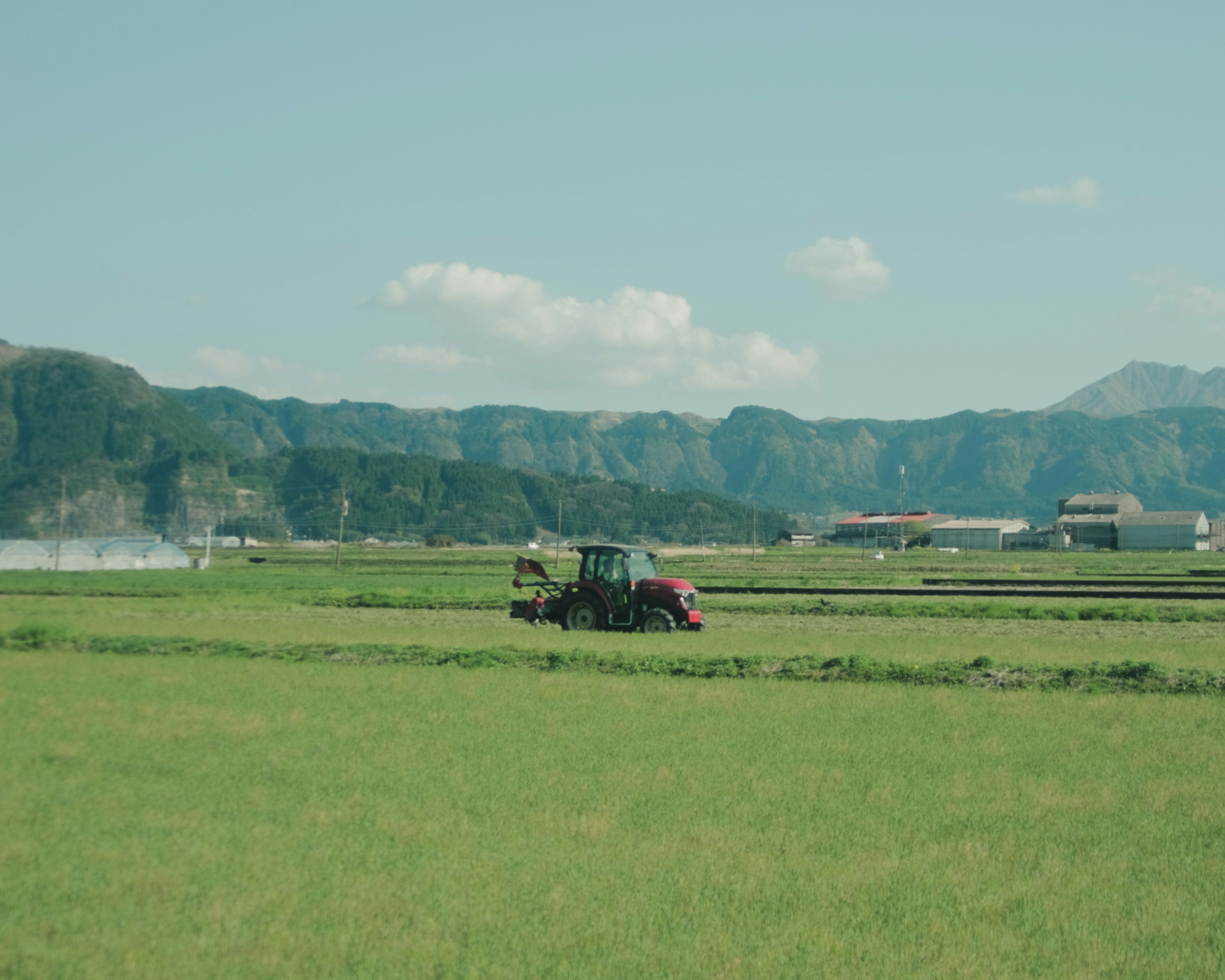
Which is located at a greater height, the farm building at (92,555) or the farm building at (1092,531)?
the farm building at (1092,531)

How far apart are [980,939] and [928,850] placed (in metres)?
2.00

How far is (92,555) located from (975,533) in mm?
130791

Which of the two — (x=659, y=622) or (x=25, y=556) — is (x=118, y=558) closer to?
(x=25, y=556)

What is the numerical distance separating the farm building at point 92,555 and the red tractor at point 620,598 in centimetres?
6676

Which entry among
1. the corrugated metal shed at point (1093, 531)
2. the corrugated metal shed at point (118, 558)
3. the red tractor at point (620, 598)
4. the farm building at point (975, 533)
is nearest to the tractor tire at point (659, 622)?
the red tractor at point (620, 598)

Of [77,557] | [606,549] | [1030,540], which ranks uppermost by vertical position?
[606,549]

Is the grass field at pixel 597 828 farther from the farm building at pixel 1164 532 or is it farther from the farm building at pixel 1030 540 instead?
the farm building at pixel 1030 540

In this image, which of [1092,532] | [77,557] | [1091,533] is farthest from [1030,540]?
[77,557]

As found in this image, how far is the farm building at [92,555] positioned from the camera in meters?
89.2

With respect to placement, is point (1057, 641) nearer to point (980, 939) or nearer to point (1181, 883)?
point (1181, 883)

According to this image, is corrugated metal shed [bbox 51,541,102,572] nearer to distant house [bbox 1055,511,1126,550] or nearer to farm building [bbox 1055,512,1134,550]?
distant house [bbox 1055,511,1126,550]

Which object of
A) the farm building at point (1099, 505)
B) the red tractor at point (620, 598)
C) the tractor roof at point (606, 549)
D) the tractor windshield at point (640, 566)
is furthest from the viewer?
the farm building at point (1099, 505)

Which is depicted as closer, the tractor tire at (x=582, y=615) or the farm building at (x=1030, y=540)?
the tractor tire at (x=582, y=615)

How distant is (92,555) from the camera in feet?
306
